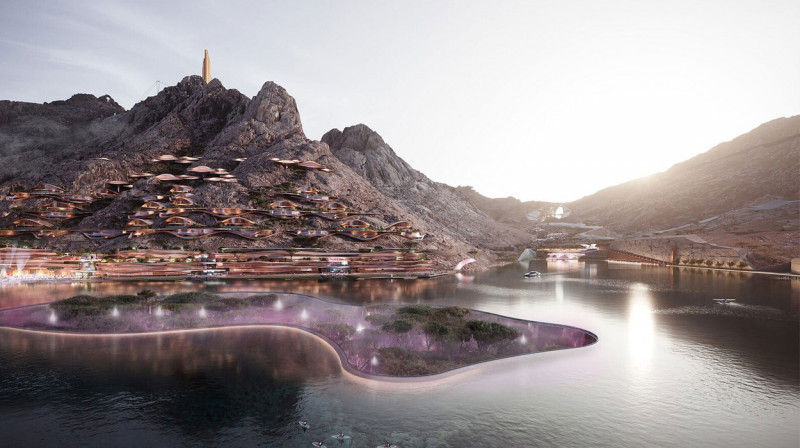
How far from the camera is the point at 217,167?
14575 cm

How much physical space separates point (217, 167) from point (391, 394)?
140 meters

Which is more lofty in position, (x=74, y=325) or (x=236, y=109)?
(x=236, y=109)

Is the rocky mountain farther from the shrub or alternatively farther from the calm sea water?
the shrub

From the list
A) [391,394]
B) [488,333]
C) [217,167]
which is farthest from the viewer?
[217,167]

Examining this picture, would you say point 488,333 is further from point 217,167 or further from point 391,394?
point 217,167

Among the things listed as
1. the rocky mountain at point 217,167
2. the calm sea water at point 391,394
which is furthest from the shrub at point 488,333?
the rocky mountain at point 217,167

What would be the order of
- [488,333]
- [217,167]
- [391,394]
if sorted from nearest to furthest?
[391,394]
[488,333]
[217,167]

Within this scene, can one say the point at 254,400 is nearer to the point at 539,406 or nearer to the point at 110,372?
the point at 110,372

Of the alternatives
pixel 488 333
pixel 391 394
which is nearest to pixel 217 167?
pixel 488 333

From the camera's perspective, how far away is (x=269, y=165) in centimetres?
14162

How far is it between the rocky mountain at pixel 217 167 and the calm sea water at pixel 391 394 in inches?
3012

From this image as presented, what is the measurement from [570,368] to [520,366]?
3822 mm

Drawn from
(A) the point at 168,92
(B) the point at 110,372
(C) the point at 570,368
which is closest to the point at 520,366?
(C) the point at 570,368

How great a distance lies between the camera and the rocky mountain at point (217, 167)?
123 meters
